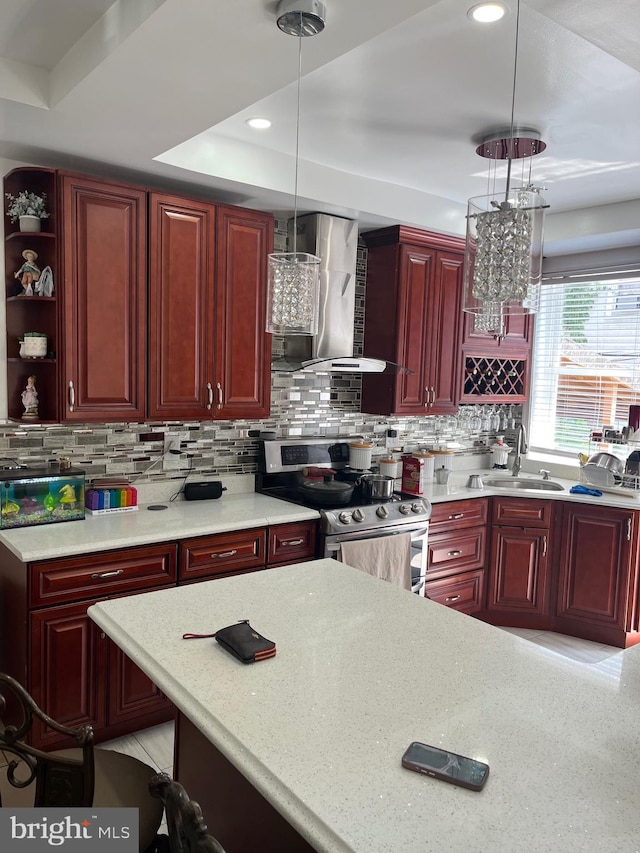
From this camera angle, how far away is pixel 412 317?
4227mm

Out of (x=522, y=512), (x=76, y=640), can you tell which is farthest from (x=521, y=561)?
(x=76, y=640)

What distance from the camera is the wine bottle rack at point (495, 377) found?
479 centimetres

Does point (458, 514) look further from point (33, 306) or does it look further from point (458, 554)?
point (33, 306)

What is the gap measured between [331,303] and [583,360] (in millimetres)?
2185

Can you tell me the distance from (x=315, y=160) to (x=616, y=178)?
1660mm

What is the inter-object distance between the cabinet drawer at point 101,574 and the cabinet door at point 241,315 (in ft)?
2.85

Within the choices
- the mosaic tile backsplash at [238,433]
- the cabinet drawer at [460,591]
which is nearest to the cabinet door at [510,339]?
the mosaic tile backsplash at [238,433]

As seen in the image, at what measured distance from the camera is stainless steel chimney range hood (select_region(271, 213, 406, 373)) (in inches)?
150

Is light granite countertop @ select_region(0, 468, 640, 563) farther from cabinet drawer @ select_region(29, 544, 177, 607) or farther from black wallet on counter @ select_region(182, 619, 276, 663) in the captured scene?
black wallet on counter @ select_region(182, 619, 276, 663)

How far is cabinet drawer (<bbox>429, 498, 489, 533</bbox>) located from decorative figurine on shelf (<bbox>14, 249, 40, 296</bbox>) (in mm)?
2545

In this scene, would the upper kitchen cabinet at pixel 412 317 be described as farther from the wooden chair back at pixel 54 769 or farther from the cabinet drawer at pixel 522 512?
the wooden chair back at pixel 54 769

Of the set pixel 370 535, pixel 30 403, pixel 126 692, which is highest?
pixel 30 403

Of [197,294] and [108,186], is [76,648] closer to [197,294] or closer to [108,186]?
[197,294]

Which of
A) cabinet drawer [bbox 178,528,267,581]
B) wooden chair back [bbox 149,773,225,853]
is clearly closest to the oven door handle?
cabinet drawer [bbox 178,528,267,581]
